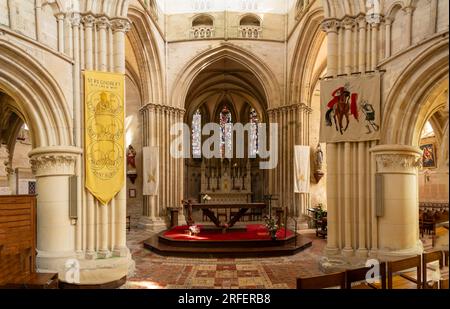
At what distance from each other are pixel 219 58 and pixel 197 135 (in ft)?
29.6

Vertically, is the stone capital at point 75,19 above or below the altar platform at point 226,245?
above

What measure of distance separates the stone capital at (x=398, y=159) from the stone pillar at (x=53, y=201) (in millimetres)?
6761

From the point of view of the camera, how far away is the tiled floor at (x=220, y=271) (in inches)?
298

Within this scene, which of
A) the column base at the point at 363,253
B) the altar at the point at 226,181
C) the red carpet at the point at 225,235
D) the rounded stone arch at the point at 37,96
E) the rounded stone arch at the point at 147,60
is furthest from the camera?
the altar at the point at 226,181

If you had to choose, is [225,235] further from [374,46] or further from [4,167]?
[4,167]

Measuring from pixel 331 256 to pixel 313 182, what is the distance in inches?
405

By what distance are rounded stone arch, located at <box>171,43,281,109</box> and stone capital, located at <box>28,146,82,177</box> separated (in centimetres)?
1000

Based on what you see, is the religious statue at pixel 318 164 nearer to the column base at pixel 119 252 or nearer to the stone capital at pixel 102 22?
the column base at pixel 119 252

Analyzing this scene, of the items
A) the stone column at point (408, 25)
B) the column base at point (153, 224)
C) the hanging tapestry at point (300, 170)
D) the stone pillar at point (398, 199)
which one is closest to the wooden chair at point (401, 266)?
the stone pillar at point (398, 199)

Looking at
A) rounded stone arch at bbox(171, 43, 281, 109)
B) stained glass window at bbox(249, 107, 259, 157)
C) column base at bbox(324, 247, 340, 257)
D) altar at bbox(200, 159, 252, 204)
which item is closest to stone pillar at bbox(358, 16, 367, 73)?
column base at bbox(324, 247, 340, 257)

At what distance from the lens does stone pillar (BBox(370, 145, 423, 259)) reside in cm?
729

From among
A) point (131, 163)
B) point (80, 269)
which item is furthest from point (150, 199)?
point (80, 269)

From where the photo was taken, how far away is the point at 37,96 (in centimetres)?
728
